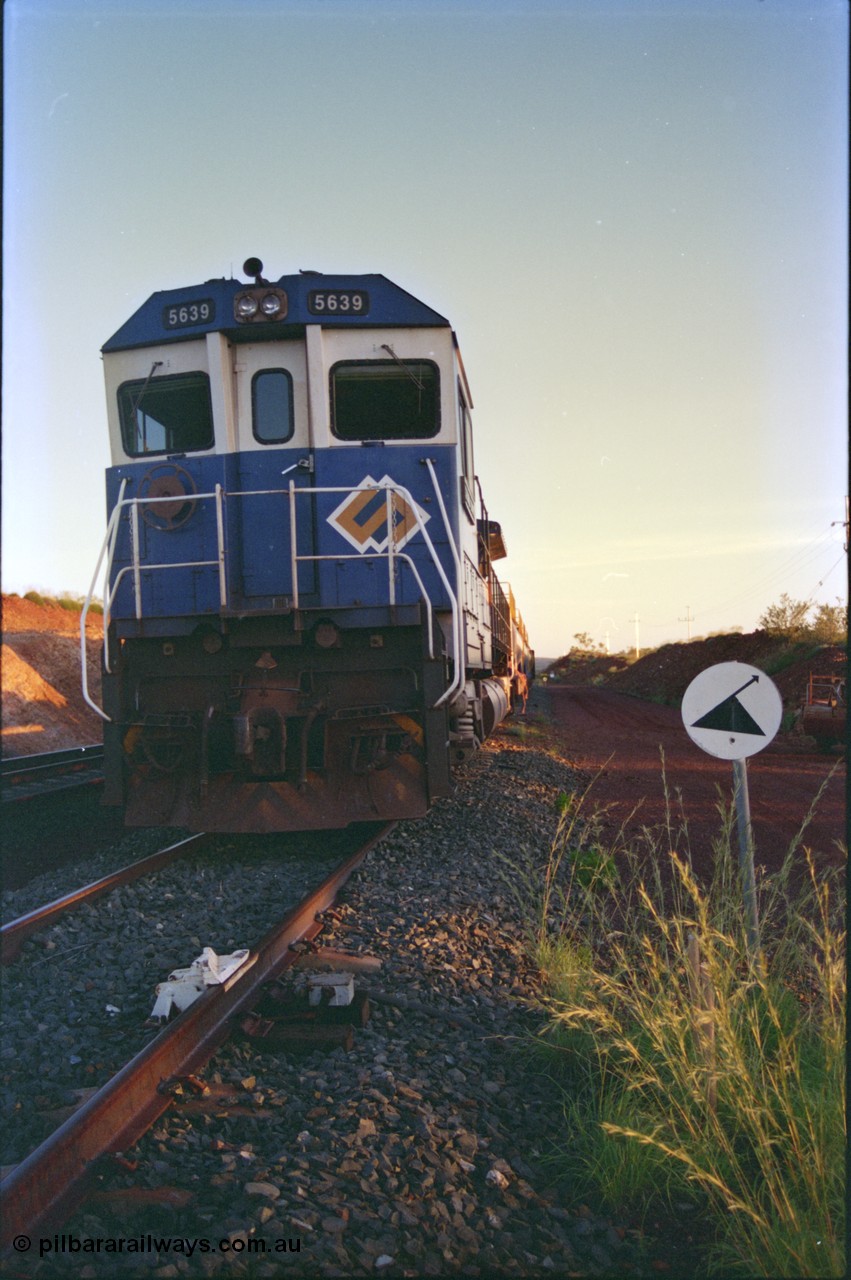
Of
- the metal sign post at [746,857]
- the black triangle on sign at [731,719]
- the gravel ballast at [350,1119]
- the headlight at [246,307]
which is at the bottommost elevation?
the gravel ballast at [350,1119]

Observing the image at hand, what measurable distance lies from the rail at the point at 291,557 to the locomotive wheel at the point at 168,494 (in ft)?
0.20

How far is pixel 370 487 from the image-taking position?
6.53 metres

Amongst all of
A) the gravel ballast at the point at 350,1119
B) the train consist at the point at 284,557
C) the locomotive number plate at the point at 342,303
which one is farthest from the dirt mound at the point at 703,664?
the gravel ballast at the point at 350,1119

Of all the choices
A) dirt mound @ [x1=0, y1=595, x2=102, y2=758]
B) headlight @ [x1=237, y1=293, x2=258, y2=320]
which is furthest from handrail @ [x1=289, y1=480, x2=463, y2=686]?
dirt mound @ [x1=0, y1=595, x2=102, y2=758]

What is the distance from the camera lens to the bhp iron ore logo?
6.83m

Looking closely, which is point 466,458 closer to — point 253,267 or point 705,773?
point 253,267

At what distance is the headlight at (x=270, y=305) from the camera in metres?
6.82

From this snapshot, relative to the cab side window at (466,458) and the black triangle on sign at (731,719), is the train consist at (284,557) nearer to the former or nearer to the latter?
the cab side window at (466,458)

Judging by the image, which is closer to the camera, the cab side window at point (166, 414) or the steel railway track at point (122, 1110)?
the steel railway track at point (122, 1110)

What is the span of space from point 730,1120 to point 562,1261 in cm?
90

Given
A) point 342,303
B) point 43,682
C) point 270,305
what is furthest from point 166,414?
point 43,682

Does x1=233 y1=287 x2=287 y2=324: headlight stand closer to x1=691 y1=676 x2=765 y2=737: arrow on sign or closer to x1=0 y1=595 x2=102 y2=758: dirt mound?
x1=691 y1=676 x2=765 y2=737: arrow on sign

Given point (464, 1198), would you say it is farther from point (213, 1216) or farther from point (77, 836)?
point (77, 836)

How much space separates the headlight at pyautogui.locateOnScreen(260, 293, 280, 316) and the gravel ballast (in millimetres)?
4235
